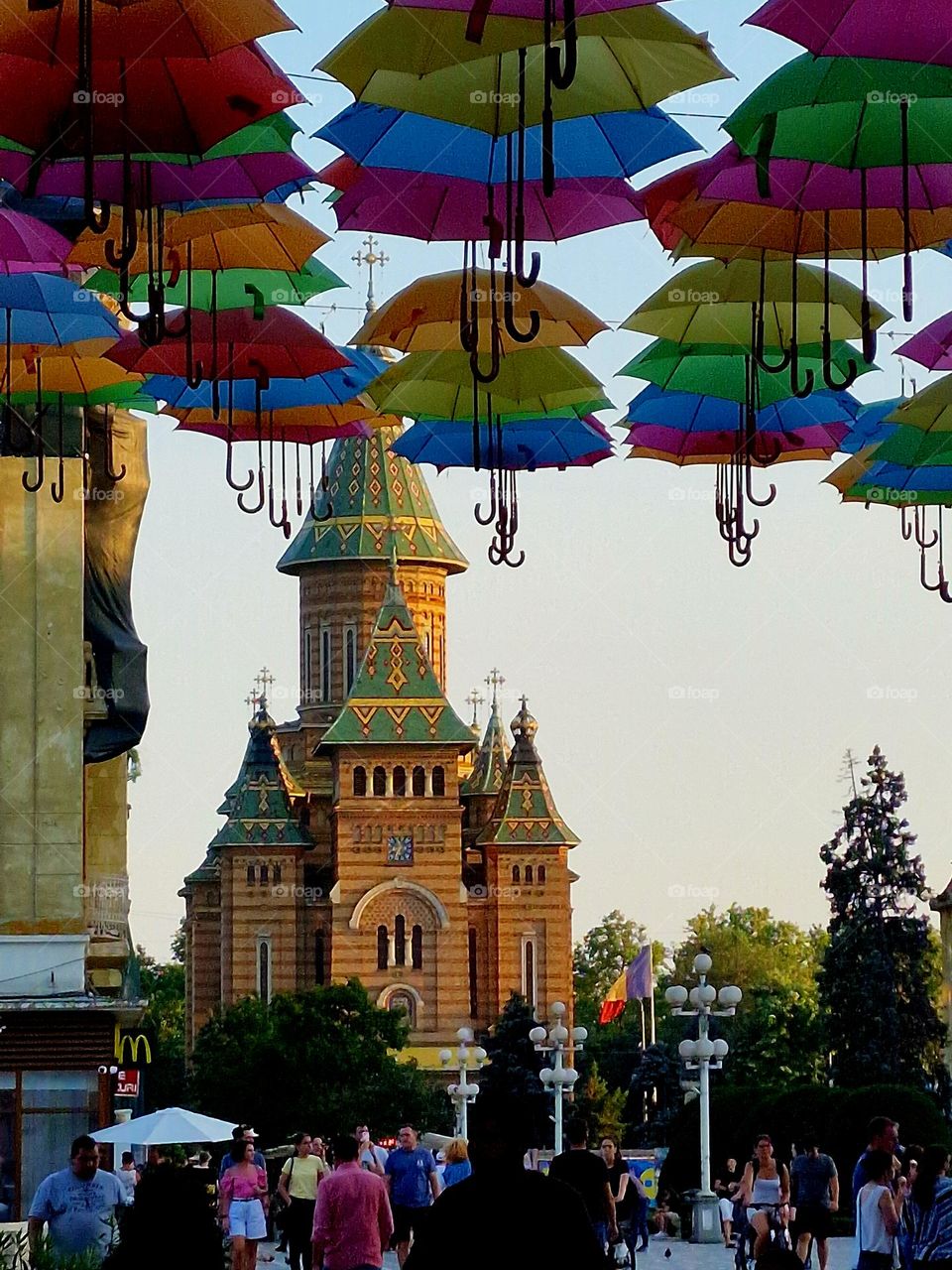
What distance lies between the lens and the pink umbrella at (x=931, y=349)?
17.2 metres

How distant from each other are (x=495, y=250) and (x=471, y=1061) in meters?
66.8

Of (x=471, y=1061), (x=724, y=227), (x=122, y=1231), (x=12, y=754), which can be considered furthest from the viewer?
(x=471, y=1061)

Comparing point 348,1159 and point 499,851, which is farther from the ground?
point 499,851

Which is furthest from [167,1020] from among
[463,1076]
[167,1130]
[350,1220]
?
[350,1220]

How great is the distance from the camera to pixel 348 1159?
14.6m

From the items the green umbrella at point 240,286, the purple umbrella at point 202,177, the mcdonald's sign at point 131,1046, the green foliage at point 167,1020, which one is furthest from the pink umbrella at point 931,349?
the green foliage at point 167,1020

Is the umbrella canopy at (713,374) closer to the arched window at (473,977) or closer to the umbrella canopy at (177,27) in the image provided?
the umbrella canopy at (177,27)

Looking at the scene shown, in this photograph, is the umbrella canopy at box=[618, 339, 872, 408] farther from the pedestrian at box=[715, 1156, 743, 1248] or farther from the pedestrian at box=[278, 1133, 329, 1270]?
the pedestrian at box=[715, 1156, 743, 1248]

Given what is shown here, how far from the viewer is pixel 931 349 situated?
17.4m

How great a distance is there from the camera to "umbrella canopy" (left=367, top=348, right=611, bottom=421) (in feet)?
59.7

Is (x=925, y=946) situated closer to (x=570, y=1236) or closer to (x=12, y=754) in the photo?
(x=12, y=754)

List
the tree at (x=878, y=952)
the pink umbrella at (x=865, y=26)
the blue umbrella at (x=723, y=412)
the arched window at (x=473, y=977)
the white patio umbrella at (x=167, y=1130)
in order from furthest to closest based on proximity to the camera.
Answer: the arched window at (x=473, y=977)
the tree at (x=878, y=952)
the white patio umbrella at (x=167, y=1130)
the blue umbrella at (x=723, y=412)
the pink umbrella at (x=865, y=26)

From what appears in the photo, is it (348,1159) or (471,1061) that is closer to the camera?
(348,1159)

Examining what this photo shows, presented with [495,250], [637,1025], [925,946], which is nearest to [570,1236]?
[495,250]
